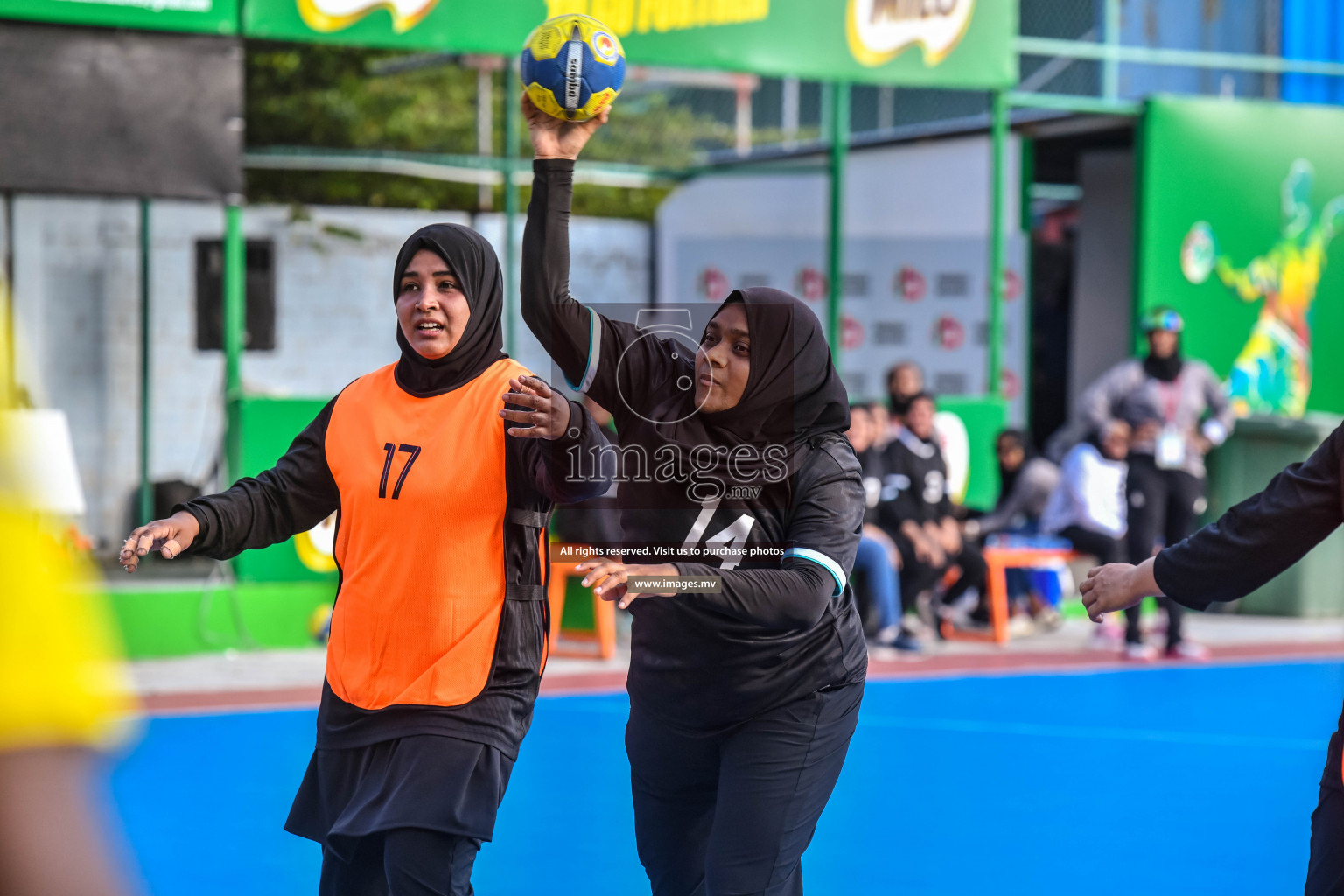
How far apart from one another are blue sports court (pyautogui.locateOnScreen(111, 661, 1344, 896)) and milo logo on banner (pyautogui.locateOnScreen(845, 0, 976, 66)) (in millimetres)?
4473

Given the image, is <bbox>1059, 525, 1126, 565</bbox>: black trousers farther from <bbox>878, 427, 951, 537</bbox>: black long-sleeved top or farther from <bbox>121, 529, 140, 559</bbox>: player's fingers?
<bbox>121, 529, 140, 559</bbox>: player's fingers

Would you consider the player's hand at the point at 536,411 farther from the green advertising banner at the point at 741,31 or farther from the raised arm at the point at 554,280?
the green advertising banner at the point at 741,31

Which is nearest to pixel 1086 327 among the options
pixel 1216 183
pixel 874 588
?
pixel 1216 183

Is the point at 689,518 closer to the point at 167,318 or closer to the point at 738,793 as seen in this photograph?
the point at 738,793

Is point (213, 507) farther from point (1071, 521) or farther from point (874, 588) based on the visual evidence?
point (1071, 521)

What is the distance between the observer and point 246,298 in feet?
40.8

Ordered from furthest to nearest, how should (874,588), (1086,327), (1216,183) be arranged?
(1086,327)
(1216,183)
(874,588)

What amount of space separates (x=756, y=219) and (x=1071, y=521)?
228 inches

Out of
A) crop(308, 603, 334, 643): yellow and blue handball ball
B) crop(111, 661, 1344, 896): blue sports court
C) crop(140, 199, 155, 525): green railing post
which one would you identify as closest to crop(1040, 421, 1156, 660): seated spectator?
crop(111, 661, 1344, 896): blue sports court

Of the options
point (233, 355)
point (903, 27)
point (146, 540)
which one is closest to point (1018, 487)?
point (903, 27)

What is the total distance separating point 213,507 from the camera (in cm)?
374

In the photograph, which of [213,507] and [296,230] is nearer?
[213,507]

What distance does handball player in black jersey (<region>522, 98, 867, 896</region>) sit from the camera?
346 cm

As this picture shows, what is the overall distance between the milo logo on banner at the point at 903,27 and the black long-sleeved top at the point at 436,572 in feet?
25.8
